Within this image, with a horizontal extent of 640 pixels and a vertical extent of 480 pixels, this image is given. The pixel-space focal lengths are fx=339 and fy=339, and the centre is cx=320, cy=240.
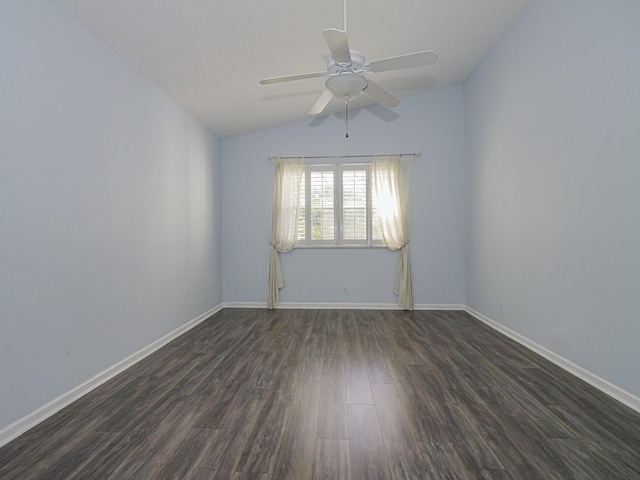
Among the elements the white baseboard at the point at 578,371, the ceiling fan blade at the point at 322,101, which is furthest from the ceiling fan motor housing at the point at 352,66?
the white baseboard at the point at 578,371

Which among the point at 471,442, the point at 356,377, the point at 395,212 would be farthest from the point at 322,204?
the point at 471,442

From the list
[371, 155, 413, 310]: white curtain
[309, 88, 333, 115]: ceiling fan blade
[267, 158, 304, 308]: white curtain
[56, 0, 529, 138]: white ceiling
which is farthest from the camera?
[267, 158, 304, 308]: white curtain

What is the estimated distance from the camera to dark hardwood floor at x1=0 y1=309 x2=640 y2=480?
1.62 m

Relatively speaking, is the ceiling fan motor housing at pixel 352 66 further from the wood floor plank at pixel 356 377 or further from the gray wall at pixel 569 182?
the wood floor plank at pixel 356 377

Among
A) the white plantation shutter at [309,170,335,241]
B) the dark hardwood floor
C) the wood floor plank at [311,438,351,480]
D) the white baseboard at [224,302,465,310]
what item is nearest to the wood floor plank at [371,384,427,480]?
the dark hardwood floor

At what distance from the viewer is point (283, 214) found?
5.30 metres

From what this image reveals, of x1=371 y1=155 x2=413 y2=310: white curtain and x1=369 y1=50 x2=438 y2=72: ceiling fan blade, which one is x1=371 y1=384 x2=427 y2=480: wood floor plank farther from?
x1=371 y1=155 x2=413 y2=310: white curtain

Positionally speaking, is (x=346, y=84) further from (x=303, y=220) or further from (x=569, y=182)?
(x=303, y=220)

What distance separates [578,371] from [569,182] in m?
1.51

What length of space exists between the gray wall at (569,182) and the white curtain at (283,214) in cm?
271

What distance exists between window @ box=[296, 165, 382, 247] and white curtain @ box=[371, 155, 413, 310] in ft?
0.53

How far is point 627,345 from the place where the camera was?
7.32 feet

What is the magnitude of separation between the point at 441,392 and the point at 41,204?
293 centimetres

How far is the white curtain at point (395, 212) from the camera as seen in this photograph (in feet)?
16.8
